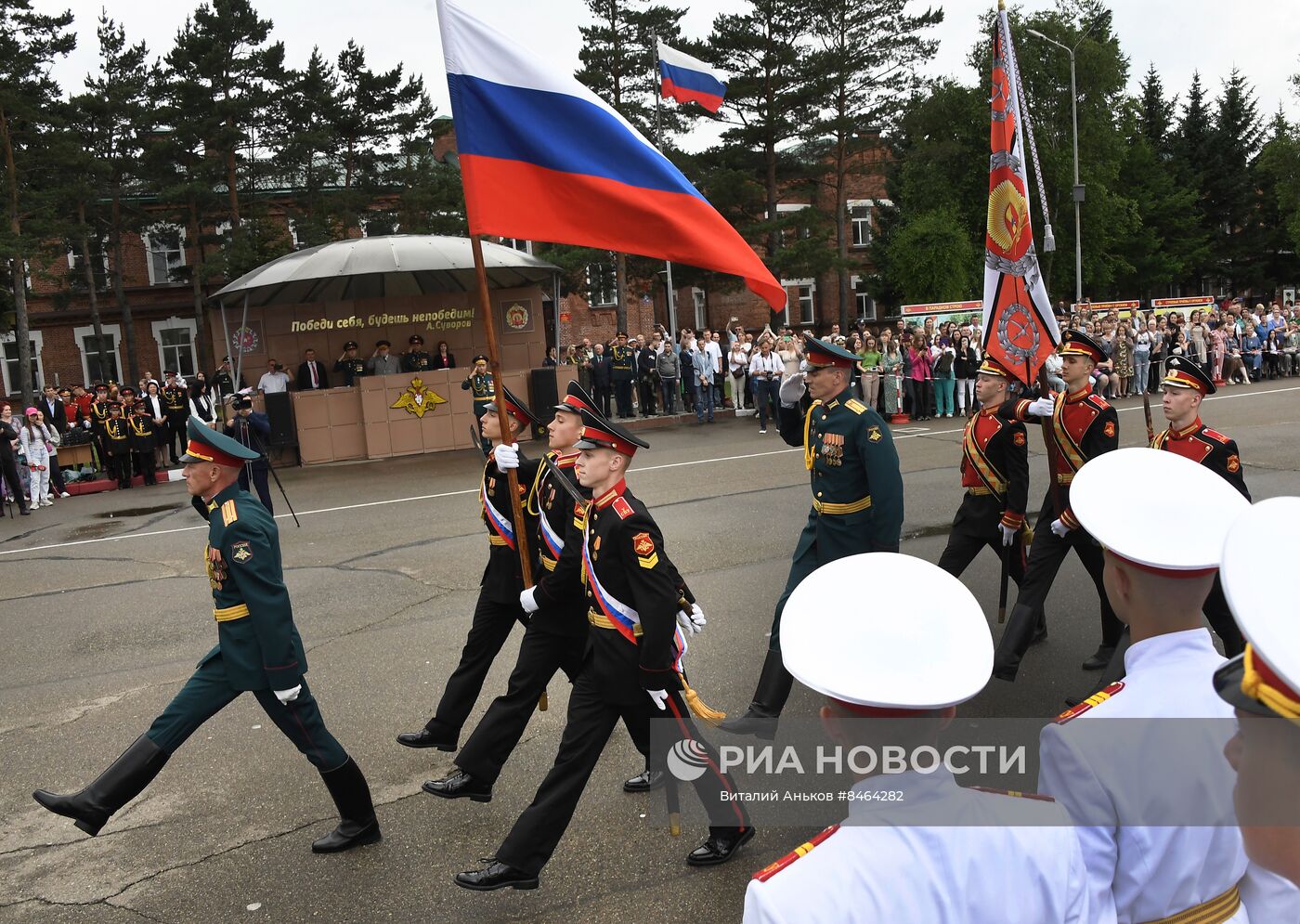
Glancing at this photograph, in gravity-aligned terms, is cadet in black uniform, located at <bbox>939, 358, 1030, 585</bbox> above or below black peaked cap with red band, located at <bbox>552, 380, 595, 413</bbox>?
below

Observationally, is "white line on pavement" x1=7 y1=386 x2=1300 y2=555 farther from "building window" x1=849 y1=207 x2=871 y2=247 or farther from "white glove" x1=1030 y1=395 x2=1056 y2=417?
"building window" x1=849 y1=207 x2=871 y2=247

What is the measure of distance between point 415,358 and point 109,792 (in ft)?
61.9

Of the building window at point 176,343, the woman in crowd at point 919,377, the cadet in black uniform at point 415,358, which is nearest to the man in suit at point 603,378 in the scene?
the cadet in black uniform at point 415,358

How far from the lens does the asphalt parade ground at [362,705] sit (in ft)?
13.8

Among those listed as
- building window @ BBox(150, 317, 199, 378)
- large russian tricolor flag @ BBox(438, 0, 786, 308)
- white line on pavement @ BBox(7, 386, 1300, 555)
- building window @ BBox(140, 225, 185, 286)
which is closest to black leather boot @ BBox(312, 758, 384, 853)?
large russian tricolor flag @ BBox(438, 0, 786, 308)

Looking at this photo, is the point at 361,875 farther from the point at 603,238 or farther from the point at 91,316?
the point at 91,316

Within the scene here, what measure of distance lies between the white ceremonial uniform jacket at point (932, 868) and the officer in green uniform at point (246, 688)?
3385mm

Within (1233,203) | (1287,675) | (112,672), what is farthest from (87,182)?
(1233,203)

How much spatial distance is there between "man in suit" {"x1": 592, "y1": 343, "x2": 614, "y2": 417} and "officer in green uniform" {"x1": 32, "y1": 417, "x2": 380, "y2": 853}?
1872 cm

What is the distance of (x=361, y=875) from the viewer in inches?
171

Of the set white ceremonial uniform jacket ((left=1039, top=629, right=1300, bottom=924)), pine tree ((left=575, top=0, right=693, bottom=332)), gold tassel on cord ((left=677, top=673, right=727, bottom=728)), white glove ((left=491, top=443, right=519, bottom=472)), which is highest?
pine tree ((left=575, top=0, right=693, bottom=332))

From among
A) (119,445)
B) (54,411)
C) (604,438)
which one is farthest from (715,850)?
(54,411)

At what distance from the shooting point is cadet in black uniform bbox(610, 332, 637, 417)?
2350 cm

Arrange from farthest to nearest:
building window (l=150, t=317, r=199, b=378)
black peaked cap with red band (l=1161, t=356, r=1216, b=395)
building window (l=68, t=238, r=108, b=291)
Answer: building window (l=150, t=317, r=199, b=378) → building window (l=68, t=238, r=108, b=291) → black peaked cap with red band (l=1161, t=356, r=1216, b=395)
